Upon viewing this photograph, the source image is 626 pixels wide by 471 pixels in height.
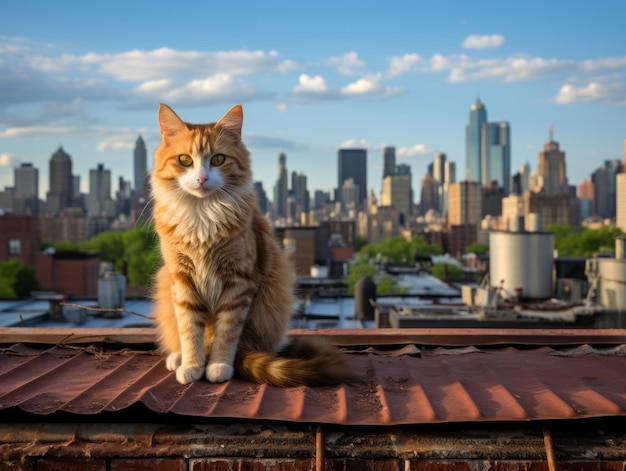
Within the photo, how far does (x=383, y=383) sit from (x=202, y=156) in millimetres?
1567

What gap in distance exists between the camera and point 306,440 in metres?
2.61

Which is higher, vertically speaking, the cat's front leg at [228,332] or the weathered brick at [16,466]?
the cat's front leg at [228,332]

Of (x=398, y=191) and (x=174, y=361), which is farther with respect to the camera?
(x=398, y=191)

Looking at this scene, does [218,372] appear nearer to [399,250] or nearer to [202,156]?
[202,156]

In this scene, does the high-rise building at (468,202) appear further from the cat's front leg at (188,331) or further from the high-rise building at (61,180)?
the cat's front leg at (188,331)

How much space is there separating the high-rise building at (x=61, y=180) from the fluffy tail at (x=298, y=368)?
155 meters

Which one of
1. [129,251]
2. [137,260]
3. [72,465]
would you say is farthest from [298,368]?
[129,251]

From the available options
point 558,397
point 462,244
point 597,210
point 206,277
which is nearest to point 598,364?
point 558,397

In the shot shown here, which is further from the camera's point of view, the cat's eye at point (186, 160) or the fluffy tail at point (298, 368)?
the cat's eye at point (186, 160)

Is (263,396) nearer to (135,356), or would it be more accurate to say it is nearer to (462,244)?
(135,356)

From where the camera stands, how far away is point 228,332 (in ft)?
11.6

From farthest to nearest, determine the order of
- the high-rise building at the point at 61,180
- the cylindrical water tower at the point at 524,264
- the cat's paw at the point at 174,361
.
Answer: the high-rise building at the point at 61,180 < the cylindrical water tower at the point at 524,264 < the cat's paw at the point at 174,361

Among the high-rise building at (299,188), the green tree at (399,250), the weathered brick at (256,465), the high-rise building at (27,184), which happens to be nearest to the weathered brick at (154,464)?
the weathered brick at (256,465)

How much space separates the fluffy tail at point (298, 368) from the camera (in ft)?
10.5
